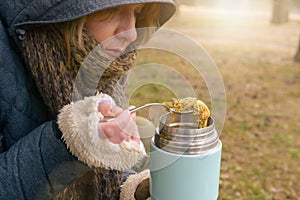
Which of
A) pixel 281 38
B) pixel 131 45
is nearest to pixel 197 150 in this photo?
pixel 131 45

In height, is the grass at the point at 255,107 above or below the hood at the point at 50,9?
below

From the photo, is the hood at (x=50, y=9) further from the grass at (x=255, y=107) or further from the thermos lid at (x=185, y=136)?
the thermos lid at (x=185, y=136)

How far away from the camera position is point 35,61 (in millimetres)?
1263

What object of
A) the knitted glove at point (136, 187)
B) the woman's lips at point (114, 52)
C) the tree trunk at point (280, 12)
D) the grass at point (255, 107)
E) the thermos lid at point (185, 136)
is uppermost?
the woman's lips at point (114, 52)

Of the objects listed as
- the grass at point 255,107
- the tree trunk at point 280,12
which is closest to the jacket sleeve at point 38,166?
the grass at point 255,107

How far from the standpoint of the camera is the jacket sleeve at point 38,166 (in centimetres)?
112

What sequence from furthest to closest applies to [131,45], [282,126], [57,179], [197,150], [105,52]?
1. [282,126]
2. [131,45]
3. [105,52]
4. [57,179]
5. [197,150]

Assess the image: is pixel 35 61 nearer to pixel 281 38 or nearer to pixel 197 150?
pixel 197 150

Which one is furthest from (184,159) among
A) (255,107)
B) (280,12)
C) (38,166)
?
(280,12)

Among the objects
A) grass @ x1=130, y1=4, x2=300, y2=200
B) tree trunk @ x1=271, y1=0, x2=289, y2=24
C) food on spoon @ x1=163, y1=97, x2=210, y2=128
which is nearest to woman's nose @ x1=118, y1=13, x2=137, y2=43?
grass @ x1=130, y1=4, x2=300, y2=200

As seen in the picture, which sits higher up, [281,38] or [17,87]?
[17,87]

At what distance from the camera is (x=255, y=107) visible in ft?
17.0

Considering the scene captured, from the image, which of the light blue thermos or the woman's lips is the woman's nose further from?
the light blue thermos

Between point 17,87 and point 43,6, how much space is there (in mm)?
275
